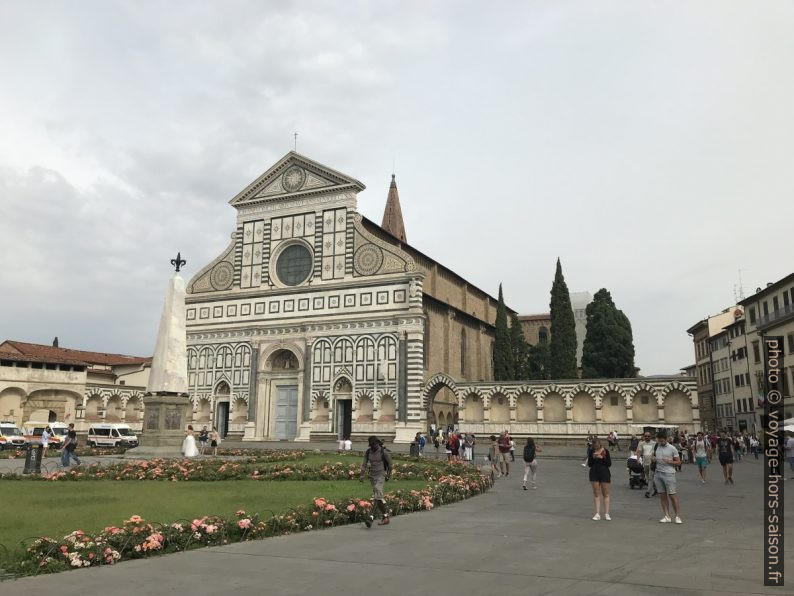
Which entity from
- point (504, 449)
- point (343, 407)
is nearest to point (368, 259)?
point (343, 407)

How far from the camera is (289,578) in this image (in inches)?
285

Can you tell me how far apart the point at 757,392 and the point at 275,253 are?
125ft

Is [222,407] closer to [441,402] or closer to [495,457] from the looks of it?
[441,402]

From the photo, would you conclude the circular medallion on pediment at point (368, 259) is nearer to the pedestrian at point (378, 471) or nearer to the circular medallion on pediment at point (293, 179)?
the circular medallion on pediment at point (293, 179)

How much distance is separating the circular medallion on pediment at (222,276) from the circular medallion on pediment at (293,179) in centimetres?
758

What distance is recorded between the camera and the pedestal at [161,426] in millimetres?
25094

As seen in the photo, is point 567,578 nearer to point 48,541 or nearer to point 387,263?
point 48,541

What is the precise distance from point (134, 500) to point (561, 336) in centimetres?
4064

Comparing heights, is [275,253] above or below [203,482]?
above

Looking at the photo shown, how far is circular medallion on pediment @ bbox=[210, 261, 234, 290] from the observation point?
163 feet

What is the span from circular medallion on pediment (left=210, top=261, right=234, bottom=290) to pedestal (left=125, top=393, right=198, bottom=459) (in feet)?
81.2

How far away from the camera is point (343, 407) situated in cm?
4438

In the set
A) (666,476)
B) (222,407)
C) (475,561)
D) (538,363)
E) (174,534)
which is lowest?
(475,561)

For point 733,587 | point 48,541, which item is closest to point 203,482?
point 48,541
